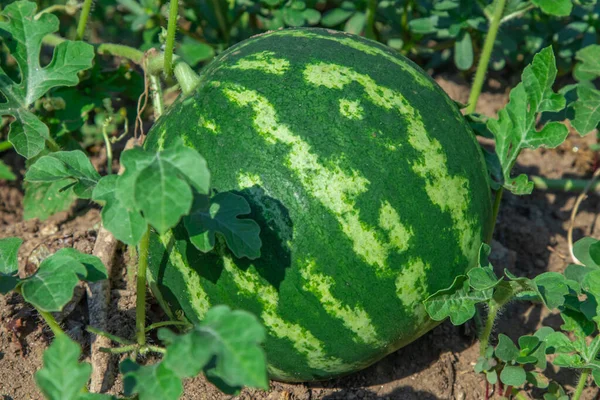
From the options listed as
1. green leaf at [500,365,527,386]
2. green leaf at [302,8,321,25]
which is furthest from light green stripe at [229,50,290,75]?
green leaf at [500,365,527,386]

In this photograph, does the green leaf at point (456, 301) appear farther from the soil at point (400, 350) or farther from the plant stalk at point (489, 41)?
the plant stalk at point (489, 41)

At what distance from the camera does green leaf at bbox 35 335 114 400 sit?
1.84 metres

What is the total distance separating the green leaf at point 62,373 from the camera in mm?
1842

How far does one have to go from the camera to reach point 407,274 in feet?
8.02

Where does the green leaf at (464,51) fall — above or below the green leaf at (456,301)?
below

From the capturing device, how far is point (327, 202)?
7.72ft

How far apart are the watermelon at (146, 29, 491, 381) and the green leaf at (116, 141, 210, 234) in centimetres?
52

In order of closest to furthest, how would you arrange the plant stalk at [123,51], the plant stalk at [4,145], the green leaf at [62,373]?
the green leaf at [62,373]
the plant stalk at [123,51]
the plant stalk at [4,145]

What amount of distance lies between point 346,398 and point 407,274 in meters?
0.66

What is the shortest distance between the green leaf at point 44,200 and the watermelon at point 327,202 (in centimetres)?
102

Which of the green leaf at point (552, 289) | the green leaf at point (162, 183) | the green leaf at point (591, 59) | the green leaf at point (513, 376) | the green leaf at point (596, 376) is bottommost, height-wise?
the green leaf at point (513, 376)

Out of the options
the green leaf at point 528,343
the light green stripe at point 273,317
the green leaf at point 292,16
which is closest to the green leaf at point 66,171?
the light green stripe at point 273,317

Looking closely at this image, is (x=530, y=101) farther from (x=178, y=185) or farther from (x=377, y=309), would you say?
(x=178, y=185)

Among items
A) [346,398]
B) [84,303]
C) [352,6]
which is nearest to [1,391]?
[84,303]
